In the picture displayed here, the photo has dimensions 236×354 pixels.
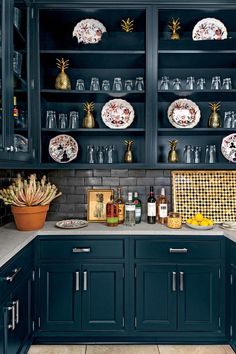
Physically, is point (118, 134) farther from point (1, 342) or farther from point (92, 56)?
point (1, 342)

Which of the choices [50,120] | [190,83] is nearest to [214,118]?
[190,83]

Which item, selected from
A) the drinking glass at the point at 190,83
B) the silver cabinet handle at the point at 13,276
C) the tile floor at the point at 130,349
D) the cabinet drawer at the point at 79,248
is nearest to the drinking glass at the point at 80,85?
the drinking glass at the point at 190,83

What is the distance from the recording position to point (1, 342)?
167 centimetres

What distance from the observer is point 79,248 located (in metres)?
2.41

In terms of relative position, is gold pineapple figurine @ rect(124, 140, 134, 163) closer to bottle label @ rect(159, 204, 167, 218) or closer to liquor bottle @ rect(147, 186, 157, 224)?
liquor bottle @ rect(147, 186, 157, 224)

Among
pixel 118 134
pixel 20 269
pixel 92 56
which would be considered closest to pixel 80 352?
pixel 20 269

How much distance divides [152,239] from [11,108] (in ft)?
4.40

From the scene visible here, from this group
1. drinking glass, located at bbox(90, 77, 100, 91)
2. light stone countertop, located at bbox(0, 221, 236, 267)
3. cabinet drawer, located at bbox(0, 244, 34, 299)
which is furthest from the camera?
drinking glass, located at bbox(90, 77, 100, 91)

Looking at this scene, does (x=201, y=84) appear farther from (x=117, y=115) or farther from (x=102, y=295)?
(x=102, y=295)

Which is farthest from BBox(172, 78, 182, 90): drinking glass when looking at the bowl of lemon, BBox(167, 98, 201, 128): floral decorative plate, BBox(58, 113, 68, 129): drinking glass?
the bowl of lemon

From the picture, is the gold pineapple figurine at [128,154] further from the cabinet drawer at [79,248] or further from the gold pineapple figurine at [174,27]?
the gold pineapple figurine at [174,27]

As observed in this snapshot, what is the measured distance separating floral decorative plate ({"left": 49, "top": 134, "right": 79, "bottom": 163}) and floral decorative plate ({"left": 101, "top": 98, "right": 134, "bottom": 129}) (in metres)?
0.35

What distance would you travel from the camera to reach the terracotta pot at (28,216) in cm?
236

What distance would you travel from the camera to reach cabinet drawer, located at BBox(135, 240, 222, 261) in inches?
95.0
